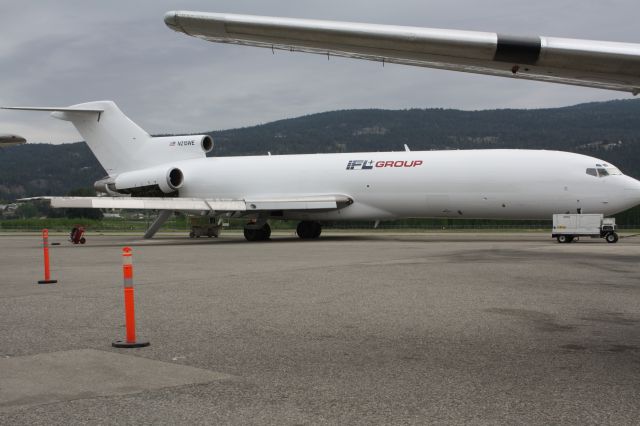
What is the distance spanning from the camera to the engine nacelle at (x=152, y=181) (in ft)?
110

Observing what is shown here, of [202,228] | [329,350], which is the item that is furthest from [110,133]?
[329,350]

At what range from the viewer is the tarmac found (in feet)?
16.5

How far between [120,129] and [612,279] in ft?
90.9

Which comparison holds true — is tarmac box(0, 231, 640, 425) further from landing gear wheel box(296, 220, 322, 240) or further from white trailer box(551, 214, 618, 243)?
landing gear wheel box(296, 220, 322, 240)

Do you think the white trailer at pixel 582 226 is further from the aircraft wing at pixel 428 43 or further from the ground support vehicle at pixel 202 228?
the aircraft wing at pixel 428 43

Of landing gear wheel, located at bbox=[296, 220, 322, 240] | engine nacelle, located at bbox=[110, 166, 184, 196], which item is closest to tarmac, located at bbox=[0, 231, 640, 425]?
landing gear wheel, located at bbox=[296, 220, 322, 240]

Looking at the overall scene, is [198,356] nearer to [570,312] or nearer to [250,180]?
[570,312]

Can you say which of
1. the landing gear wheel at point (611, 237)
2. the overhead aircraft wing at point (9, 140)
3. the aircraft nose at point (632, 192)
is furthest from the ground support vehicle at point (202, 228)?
the aircraft nose at point (632, 192)

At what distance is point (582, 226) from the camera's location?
2580 centimetres

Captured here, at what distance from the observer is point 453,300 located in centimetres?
1055

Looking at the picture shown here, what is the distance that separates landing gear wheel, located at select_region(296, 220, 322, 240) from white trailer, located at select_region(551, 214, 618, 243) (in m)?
11.6

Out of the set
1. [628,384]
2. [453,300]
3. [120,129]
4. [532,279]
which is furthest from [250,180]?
[628,384]

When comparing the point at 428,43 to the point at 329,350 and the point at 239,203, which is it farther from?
the point at 239,203

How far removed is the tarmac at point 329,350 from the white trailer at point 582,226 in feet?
39.4
